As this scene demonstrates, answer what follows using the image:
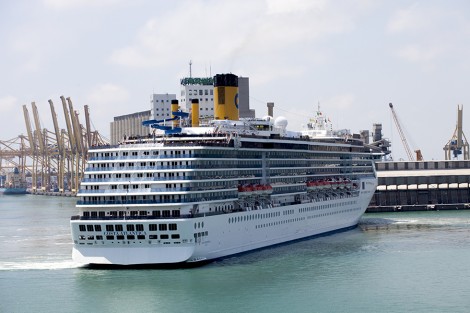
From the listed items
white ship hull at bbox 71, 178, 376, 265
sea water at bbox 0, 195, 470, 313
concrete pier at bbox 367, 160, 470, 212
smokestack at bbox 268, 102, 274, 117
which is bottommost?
sea water at bbox 0, 195, 470, 313

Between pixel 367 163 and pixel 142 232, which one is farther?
pixel 367 163

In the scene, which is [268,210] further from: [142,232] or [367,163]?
[367,163]

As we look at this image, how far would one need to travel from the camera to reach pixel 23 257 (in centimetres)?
6050

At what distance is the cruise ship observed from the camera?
5109 cm

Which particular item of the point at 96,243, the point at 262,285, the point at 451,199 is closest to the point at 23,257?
the point at 96,243

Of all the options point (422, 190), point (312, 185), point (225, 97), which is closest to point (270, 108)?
point (422, 190)

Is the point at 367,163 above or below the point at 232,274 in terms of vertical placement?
above

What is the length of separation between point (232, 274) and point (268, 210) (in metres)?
12.2

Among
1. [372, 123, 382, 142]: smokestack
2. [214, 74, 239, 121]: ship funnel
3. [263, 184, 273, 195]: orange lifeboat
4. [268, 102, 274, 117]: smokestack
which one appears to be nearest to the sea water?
[263, 184, 273, 195]: orange lifeboat

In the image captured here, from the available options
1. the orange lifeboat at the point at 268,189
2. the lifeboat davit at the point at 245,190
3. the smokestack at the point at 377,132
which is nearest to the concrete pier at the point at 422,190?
the smokestack at the point at 377,132

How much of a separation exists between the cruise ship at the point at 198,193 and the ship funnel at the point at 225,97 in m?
0.07

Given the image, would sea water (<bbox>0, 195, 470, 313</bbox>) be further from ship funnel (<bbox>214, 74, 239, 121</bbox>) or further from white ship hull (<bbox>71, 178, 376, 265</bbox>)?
ship funnel (<bbox>214, 74, 239, 121</bbox>)

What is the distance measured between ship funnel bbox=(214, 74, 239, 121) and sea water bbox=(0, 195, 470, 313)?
10.6 m

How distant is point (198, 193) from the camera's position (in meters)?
53.2
